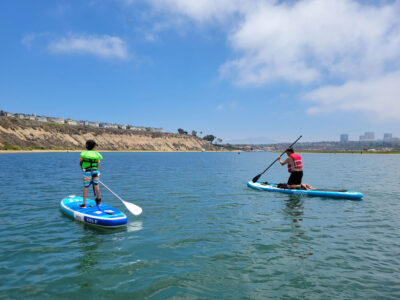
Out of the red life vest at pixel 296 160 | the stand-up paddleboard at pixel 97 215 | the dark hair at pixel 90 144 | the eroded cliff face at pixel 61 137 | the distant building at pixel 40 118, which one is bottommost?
the stand-up paddleboard at pixel 97 215

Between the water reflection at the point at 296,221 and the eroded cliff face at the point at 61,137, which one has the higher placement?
the eroded cliff face at the point at 61,137

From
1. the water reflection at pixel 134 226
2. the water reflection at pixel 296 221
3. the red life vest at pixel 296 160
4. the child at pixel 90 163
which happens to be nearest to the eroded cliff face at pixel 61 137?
the child at pixel 90 163

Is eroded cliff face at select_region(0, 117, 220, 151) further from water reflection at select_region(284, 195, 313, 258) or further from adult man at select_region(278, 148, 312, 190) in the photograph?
water reflection at select_region(284, 195, 313, 258)

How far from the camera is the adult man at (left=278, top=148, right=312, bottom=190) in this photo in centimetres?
1652

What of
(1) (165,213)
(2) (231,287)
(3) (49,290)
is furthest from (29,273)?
(1) (165,213)

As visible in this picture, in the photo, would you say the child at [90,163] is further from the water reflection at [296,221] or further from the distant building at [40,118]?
the distant building at [40,118]

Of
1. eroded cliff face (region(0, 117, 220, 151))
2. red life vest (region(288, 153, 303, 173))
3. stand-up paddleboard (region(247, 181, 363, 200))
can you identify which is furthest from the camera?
eroded cliff face (region(0, 117, 220, 151))

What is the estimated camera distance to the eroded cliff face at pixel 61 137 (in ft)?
351

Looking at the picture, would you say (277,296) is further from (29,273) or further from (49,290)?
(29,273)

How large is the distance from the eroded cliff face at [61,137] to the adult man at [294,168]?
346ft

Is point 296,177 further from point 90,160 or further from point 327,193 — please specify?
point 90,160

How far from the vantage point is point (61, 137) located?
441 ft

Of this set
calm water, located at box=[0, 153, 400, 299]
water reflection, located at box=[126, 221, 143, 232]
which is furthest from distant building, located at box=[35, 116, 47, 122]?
water reflection, located at box=[126, 221, 143, 232]

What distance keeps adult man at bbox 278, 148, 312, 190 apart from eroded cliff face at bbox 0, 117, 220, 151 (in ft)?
346
